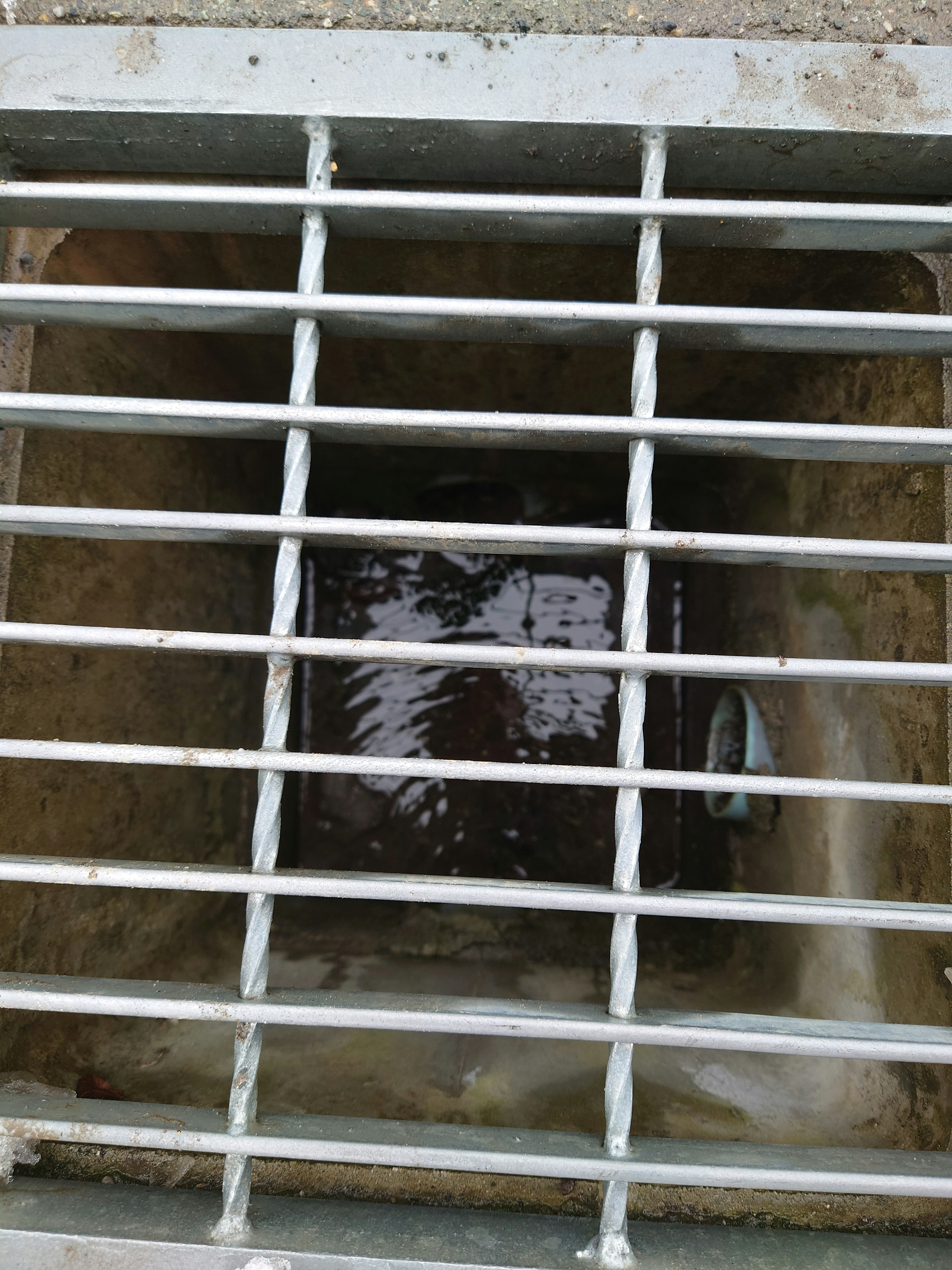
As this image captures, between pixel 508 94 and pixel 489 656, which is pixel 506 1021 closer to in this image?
pixel 489 656

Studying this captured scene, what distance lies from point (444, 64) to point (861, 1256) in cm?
208

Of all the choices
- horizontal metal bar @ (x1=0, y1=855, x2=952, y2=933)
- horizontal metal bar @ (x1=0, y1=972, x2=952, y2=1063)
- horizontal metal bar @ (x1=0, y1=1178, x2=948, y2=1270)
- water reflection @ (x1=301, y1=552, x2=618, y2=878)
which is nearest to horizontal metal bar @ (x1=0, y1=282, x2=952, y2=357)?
horizontal metal bar @ (x1=0, y1=855, x2=952, y2=933)

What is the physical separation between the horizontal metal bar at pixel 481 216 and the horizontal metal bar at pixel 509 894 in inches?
43.4

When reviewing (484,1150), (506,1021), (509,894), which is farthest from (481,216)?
(484,1150)

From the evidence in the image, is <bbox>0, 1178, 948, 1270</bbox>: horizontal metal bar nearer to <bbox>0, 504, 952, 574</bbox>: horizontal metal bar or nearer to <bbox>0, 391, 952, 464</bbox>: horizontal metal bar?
<bbox>0, 504, 952, 574</bbox>: horizontal metal bar

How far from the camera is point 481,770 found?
1.07m

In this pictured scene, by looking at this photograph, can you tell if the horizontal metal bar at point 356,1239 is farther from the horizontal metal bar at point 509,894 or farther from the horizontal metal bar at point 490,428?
the horizontal metal bar at point 490,428

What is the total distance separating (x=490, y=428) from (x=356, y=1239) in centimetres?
128

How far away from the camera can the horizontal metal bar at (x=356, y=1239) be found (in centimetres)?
101

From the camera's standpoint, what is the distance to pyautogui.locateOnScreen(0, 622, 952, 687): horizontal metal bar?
108 cm

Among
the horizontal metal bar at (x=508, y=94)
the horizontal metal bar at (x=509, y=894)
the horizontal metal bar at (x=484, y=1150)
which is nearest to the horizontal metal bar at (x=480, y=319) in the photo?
the horizontal metal bar at (x=508, y=94)

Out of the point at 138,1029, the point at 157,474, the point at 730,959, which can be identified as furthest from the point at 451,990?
the point at 157,474

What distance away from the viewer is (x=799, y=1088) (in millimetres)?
1552

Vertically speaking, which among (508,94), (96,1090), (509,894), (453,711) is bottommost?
(96,1090)
